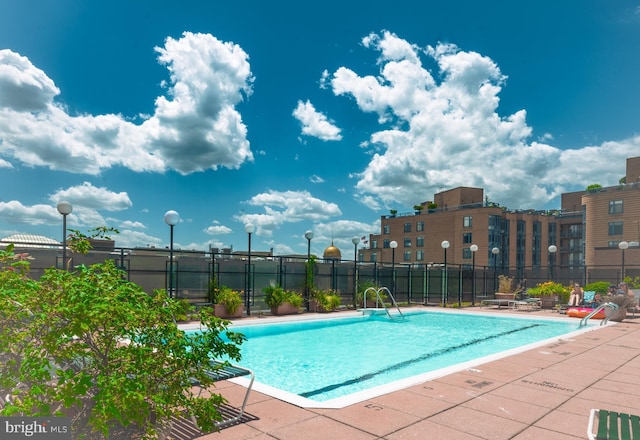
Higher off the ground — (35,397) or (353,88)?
(353,88)

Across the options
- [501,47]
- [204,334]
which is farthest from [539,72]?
[204,334]

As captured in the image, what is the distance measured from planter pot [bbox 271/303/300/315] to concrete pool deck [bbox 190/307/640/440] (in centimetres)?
953

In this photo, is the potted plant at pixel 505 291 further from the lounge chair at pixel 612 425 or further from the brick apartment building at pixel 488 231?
Result: the brick apartment building at pixel 488 231

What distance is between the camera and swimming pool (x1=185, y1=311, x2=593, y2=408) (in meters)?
7.55

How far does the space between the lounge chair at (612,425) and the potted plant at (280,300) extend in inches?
475

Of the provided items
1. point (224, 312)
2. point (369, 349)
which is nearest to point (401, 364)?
point (369, 349)

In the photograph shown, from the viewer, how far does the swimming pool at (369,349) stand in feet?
24.8

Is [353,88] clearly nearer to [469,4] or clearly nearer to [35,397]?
[469,4]

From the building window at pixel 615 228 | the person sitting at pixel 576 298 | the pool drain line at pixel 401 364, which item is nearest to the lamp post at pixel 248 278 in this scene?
the pool drain line at pixel 401 364

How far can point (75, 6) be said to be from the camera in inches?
416

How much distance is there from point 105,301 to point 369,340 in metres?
10.7

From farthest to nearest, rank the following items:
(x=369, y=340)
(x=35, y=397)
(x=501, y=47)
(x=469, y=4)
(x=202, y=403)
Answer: (x=501, y=47), (x=469, y=4), (x=369, y=340), (x=202, y=403), (x=35, y=397)

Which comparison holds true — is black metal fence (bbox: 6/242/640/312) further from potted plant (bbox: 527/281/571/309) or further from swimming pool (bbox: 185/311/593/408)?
potted plant (bbox: 527/281/571/309)

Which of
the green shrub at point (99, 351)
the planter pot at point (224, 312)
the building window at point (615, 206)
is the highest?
the building window at point (615, 206)
